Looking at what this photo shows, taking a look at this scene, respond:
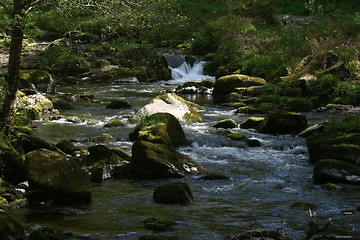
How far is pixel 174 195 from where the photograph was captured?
8.86 metres

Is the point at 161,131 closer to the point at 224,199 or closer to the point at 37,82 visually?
the point at 224,199

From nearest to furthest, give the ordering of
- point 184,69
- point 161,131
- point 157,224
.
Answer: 1. point 157,224
2. point 161,131
3. point 184,69

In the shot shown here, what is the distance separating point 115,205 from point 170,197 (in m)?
0.99

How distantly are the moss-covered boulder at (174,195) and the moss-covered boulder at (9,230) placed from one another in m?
3.13

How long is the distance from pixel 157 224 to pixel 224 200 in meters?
2.26

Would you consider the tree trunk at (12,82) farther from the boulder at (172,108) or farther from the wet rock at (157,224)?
the boulder at (172,108)

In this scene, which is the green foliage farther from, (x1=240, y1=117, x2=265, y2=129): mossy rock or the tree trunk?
the tree trunk

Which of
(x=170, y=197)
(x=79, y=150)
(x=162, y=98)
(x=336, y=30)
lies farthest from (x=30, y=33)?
(x=336, y=30)

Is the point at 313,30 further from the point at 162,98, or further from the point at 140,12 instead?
the point at 140,12

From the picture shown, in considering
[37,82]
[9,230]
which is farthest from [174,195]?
[37,82]

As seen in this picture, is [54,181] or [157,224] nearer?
[157,224]

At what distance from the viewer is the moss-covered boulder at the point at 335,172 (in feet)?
33.9

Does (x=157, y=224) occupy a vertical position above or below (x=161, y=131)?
below

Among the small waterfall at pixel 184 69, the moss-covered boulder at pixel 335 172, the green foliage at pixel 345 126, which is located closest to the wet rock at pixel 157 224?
the moss-covered boulder at pixel 335 172
